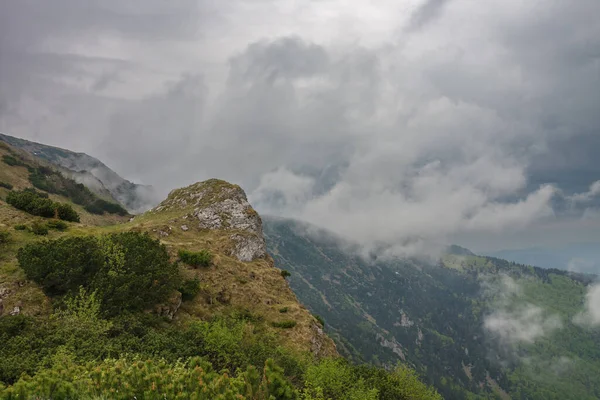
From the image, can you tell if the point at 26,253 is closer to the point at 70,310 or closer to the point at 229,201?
the point at 70,310

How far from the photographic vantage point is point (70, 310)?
29.7m

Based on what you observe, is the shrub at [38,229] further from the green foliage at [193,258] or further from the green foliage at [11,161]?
the green foliage at [11,161]

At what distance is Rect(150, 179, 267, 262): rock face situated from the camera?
69.9m

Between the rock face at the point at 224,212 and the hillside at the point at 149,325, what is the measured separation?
5.38m

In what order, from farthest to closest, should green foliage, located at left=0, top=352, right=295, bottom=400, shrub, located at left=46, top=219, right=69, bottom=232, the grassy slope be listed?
shrub, located at left=46, top=219, right=69, bottom=232, the grassy slope, green foliage, located at left=0, top=352, right=295, bottom=400

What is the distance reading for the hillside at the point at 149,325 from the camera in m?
14.9

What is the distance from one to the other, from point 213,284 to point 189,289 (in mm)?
6308

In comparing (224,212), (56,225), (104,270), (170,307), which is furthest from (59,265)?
(224,212)

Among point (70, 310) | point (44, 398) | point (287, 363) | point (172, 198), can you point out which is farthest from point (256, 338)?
point (172, 198)

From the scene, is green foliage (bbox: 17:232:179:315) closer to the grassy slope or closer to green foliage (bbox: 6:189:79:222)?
the grassy slope

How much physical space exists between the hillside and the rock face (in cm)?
538

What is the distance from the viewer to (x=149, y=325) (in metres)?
33.5

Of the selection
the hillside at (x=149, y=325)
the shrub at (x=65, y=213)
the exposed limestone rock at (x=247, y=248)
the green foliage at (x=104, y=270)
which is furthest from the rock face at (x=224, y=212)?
the green foliage at (x=104, y=270)

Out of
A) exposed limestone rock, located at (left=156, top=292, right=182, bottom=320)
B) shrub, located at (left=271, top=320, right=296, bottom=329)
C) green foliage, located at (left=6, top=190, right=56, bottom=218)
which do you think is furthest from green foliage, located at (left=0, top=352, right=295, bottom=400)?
green foliage, located at (left=6, top=190, right=56, bottom=218)
